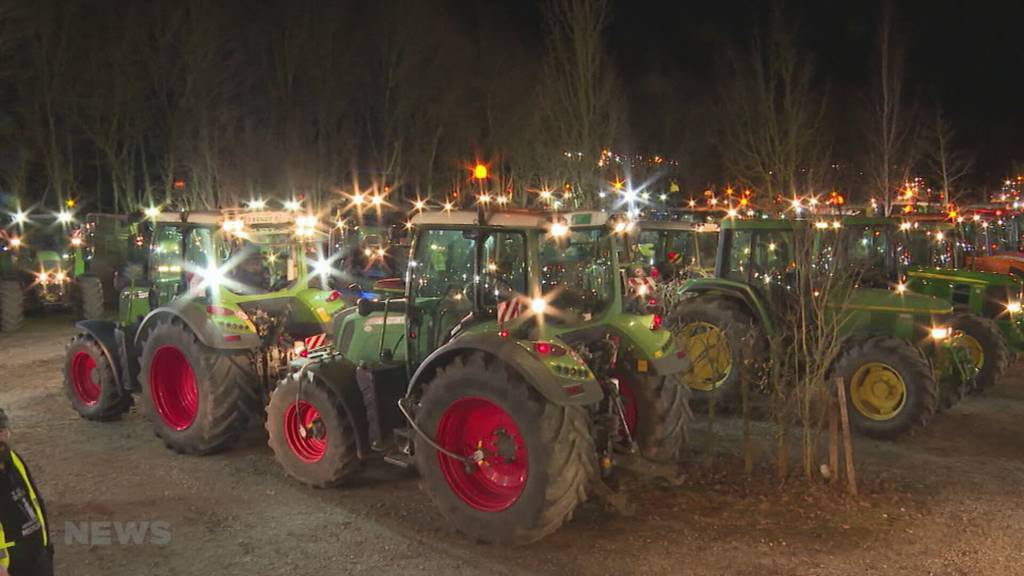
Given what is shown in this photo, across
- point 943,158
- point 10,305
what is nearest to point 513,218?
point 10,305

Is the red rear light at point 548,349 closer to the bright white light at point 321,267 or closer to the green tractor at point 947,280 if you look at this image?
the bright white light at point 321,267

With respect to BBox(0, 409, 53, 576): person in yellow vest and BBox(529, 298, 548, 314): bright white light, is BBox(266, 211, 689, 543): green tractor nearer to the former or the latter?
BBox(529, 298, 548, 314): bright white light

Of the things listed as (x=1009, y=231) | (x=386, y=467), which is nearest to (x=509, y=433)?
(x=386, y=467)

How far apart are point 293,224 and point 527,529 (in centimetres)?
467

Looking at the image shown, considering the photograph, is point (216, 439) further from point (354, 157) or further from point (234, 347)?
point (354, 157)

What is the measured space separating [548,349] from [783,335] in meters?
3.95

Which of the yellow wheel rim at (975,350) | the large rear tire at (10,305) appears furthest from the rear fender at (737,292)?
the large rear tire at (10,305)

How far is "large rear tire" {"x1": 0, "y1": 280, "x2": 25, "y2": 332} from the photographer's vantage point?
1683 cm

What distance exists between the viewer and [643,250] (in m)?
20.9

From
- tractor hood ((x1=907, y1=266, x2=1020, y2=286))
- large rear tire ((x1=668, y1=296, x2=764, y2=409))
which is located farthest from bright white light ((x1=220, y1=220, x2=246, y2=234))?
tractor hood ((x1=907, y1=266, x2=1020, y2=286))

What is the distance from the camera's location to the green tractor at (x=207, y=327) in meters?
7.70

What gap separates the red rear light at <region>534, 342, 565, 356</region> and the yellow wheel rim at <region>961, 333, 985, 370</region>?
7.14 metres

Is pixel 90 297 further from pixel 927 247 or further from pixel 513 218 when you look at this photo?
pixel 927 247

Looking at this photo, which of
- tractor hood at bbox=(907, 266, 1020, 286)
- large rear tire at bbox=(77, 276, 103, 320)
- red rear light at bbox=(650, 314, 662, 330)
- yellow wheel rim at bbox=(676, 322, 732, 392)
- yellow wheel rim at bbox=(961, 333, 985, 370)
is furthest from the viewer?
large rear tire at bbox=(77, 276, 103, 320)
